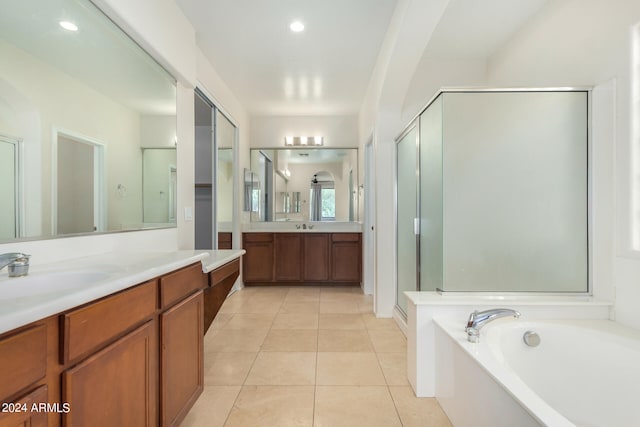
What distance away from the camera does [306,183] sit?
15.8ft

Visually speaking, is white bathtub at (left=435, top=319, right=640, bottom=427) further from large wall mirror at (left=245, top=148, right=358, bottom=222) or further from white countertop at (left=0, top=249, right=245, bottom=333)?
large wall mirror at (left=245, top=148, right=358, bottom=222)

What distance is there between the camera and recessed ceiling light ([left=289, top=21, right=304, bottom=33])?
8.00ft

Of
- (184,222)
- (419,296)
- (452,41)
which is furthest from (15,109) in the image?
(452,41)

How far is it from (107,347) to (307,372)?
1401 millimetres

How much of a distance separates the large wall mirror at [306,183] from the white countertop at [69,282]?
3210 millimetres

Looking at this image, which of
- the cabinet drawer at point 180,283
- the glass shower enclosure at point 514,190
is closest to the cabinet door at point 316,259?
the glass shower enclosure at point 514,190

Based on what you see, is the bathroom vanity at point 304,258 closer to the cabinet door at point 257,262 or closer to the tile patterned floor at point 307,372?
the cabinet door at point 257,262

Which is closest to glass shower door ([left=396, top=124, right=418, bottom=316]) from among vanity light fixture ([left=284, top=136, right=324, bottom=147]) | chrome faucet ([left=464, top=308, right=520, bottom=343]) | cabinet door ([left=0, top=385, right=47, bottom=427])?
chrome faucet ([left=464, top=308, right=520, bottom=343])

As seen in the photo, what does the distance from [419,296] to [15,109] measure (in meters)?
2.07

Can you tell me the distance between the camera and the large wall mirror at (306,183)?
4.70m

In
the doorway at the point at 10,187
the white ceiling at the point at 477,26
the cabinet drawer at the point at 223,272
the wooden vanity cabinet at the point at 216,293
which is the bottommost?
the wooden vanity cabinet at the point at 216,293

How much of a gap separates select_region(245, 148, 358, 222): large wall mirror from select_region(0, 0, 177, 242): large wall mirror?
2668 mm

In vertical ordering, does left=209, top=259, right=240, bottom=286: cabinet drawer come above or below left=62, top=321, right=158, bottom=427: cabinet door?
above

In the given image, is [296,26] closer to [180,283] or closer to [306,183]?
[180,283]
